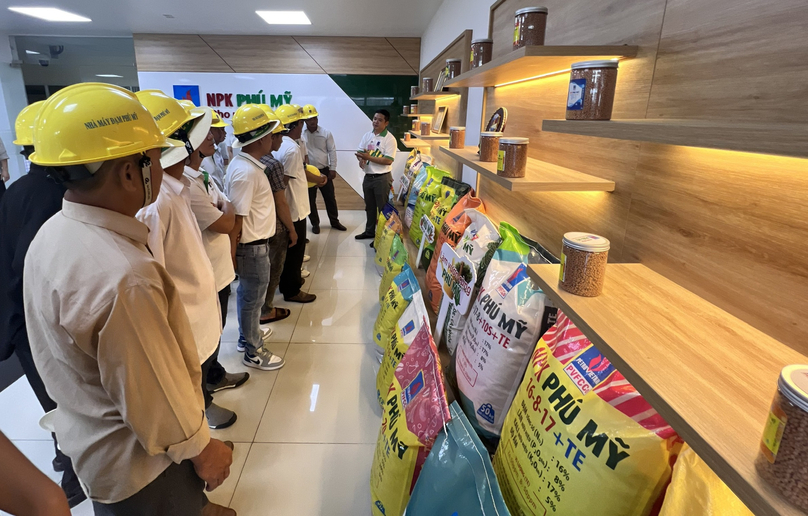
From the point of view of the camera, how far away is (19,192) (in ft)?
5.30

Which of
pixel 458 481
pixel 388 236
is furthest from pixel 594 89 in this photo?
pixel 388 236

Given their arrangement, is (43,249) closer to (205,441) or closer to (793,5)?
(205,441)

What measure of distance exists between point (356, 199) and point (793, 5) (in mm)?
6833

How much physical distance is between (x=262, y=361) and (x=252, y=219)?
2.96 feet

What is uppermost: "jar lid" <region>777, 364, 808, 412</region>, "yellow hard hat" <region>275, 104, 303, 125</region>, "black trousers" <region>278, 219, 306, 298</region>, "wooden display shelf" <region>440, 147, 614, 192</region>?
"yellow hard hat" <region>275, 104, 303, 125</region>

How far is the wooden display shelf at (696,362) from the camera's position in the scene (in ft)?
1.69

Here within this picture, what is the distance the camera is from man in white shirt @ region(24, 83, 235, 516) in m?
0.94

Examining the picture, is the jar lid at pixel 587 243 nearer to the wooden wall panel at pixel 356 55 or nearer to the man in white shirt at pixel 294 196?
the man in white shirt at pixel 294 196

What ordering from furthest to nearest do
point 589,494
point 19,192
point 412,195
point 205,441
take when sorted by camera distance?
point 412,195 → point 19,192 → point 205,441 → point 589,494

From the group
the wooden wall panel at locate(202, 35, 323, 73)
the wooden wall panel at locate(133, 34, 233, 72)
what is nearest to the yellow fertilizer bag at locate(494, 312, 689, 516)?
the wooden wall panel at locate(202, 35, 323, 73)

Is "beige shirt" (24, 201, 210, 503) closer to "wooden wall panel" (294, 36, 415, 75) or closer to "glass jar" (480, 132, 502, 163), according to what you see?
"glass jar" (480, 132, 502, 163)

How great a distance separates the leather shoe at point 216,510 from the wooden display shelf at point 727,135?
1868 millimetres

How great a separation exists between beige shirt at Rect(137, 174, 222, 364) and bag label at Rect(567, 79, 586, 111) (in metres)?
1.35

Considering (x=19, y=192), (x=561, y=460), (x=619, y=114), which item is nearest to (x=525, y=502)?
(x=561, y=460)
